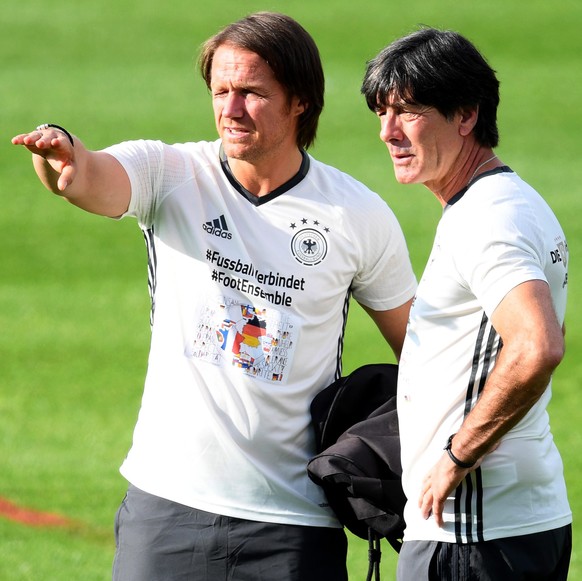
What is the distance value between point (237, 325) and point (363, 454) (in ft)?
1.78

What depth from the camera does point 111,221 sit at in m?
11.4

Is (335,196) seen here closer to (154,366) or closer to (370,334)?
(154,366)

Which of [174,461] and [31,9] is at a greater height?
[31,9]

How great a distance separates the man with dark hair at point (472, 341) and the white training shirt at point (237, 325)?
48 cm

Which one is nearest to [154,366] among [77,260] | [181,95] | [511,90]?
[77,260]

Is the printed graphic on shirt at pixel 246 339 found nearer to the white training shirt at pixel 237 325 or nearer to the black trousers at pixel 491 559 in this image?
the white training shirt at pixel 237 325

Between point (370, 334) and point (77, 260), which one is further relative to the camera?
point (77, 260)

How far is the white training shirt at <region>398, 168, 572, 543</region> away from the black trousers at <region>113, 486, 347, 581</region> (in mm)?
562

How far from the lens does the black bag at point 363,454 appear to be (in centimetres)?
343

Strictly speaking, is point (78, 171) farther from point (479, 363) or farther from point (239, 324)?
point (479, 363)


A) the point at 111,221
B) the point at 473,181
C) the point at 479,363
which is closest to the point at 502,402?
the point at 479,363

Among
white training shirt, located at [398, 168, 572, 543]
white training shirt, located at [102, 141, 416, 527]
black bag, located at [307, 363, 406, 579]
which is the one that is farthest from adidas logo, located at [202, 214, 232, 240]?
white training shirt, located at [398, 168, 572, 543]

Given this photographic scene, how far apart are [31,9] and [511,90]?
6532mm

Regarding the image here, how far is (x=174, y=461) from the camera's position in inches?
142
